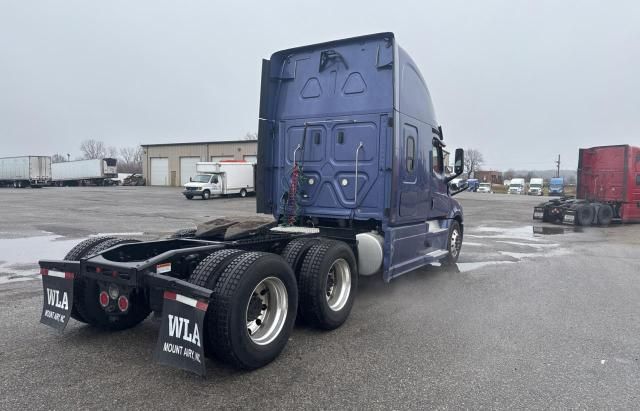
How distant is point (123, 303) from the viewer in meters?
3.82

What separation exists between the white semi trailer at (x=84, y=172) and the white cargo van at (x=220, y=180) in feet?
88.6

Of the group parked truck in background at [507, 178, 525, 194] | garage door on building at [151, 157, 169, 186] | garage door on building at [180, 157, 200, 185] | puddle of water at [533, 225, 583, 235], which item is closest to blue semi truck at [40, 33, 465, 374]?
puddle of water at [533, 225, 583, 235]

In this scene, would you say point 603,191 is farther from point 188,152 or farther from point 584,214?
point 188,152

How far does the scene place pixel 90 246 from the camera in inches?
179

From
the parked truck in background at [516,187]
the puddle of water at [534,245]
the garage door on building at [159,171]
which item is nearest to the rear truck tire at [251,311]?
the puddle of water at [534,245]

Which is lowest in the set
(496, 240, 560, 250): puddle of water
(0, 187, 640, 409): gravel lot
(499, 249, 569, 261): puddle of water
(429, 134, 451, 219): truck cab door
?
(496, 240, 560, 250): puddle of water

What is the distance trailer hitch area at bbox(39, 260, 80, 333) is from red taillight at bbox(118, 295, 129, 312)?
1.56 feet

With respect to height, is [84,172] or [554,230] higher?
[84,172]

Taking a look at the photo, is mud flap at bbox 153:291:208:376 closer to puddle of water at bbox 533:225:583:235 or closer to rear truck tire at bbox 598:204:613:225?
puddle of water at bbox 533:225:583:235

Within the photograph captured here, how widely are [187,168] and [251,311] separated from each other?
166 feet

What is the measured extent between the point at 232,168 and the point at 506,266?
2761 centimetres

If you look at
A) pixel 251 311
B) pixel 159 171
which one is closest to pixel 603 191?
pixel 251 311

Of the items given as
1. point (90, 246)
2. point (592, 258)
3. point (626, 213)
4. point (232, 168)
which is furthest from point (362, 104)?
point (232, 168)

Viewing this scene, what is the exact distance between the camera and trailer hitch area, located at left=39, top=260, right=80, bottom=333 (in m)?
3.97
